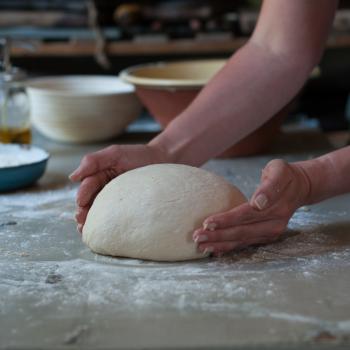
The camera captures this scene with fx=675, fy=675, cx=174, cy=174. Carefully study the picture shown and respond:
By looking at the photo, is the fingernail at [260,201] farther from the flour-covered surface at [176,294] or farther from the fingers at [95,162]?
the fingers at [95,162]

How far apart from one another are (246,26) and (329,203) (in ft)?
5.59

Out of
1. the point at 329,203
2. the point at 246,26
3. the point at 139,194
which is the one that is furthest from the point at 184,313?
→ the point at 246,26

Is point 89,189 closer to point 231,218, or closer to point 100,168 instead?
point 100,168

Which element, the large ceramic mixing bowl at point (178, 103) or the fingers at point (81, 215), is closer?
the fingers at point (81, 215)

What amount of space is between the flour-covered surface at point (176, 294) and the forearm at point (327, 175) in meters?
0.08

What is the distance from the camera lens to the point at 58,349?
35.3 inches

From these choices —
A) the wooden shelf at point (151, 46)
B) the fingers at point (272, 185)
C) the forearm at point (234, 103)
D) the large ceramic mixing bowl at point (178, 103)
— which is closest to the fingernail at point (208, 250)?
the fingers at point (272, 185)

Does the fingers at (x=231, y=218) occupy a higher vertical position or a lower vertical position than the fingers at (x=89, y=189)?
higher

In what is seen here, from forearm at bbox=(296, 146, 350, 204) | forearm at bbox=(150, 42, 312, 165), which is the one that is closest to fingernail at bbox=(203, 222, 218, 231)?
forearm at bbox=(296, 146, 350, 204)

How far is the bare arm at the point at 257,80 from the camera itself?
1.53 metres

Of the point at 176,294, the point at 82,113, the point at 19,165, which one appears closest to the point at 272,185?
the point at 176,294

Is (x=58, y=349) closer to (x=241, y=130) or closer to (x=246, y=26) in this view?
(x=241, y=130)

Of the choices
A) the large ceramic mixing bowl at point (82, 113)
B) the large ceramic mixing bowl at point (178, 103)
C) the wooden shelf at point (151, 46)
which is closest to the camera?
the large ceramic mixing bowl at point (178, 103)

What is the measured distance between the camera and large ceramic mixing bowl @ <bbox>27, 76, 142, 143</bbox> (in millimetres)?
2076
